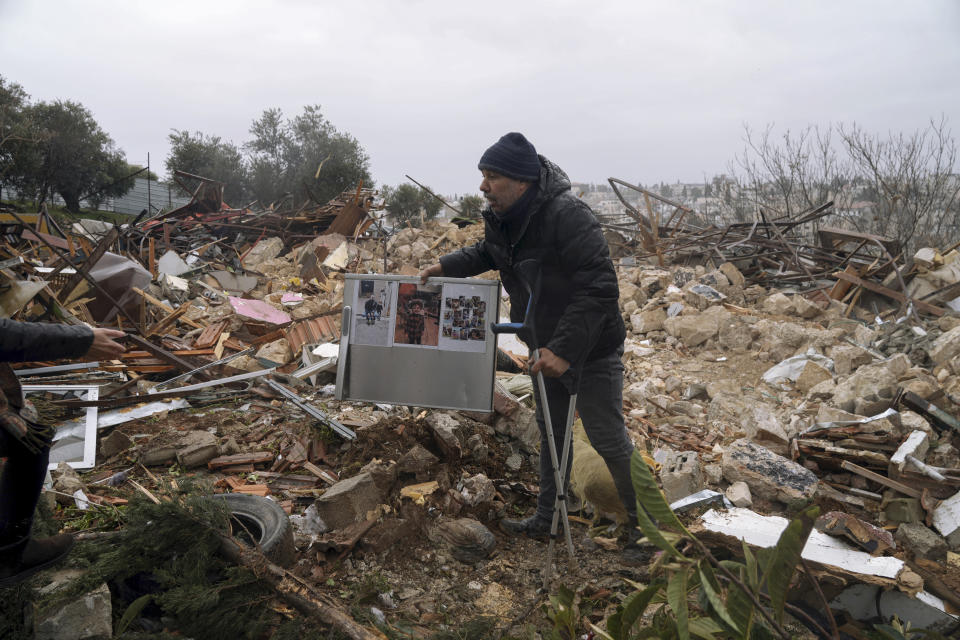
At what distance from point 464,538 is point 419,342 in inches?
45.7

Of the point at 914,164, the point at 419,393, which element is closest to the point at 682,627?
the point at 419,393

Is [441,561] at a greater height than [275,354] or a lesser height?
lesser

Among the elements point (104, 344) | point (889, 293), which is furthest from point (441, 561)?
point (889, 293)

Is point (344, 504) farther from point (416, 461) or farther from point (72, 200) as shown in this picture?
point (72, 200)

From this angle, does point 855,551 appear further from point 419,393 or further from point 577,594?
point 419,393

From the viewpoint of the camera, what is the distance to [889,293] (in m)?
8.92

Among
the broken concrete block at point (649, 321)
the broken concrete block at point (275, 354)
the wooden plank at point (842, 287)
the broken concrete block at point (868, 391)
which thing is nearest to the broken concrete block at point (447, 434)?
the broken concrete block at point (275, 354)

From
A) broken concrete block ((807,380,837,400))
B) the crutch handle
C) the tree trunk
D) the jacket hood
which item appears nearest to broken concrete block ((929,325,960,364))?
broken concrete block ((807,380,837,400))

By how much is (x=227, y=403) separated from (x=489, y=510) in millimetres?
3090

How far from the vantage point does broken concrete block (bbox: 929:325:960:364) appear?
242 inches

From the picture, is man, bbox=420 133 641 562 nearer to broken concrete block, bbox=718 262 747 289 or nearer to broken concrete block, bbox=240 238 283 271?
broken concrete block, bbox=718 262 747 289

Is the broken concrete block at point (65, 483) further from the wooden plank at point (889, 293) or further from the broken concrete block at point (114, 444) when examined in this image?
the wooden plank at point (889, 293)

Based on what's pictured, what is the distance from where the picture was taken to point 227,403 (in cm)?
539

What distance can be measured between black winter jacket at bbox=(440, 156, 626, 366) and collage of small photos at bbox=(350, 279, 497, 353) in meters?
0.32
